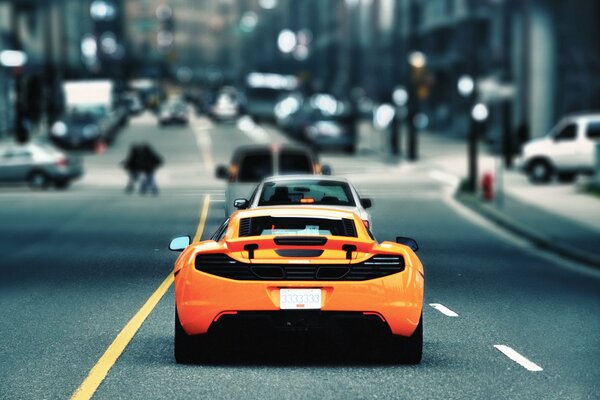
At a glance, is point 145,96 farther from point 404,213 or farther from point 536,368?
point 536,368

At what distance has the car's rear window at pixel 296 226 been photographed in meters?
11.8

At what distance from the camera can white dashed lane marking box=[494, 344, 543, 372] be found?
11312 mm

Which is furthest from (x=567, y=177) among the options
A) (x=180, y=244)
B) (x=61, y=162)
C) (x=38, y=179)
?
(x=180, y=244)

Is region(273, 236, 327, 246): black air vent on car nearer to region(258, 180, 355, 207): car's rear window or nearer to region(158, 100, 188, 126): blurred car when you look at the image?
region(258, 180, 355, 207): car's rear window

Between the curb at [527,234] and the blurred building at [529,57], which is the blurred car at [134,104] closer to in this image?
the blurred building at [529,57]

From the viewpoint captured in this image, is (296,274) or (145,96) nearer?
(296,274)

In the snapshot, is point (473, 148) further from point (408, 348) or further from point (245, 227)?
point (408, 348)

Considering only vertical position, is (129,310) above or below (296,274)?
below

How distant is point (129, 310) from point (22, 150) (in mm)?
29490

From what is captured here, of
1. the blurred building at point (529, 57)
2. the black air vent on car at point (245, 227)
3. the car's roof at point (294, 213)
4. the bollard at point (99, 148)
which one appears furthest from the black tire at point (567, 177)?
the black air vent on car at point (245, 227)

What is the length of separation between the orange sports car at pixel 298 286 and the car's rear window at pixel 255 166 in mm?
13951

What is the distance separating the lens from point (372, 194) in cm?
4019

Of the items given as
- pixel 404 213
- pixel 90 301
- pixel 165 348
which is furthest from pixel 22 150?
pixel 165 348

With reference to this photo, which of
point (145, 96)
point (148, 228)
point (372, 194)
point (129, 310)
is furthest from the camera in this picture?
point (145, 96)
